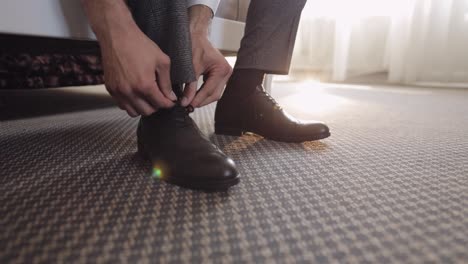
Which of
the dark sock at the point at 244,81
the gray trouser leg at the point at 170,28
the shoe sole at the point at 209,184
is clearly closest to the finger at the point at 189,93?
the gray trouser leg at the point at 170,28

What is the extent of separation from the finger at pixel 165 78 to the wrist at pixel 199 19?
114 mm

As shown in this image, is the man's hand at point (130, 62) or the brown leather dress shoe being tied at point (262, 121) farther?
the brown leather dress shoe being tied at point (262, 121)

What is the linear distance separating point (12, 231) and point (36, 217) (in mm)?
27

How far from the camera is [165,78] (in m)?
0.41

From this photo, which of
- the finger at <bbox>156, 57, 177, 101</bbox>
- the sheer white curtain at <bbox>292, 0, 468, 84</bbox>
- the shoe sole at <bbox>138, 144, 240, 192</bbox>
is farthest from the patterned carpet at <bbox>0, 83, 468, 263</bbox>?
the sheer white curtain at <bbox>292, 0, 468, 84</bbox>

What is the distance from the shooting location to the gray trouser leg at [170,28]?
0.42 m

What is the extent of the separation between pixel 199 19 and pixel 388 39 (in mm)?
1973

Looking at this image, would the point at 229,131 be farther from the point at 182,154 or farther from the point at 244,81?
the point at 182,154

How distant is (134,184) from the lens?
40 centimetres

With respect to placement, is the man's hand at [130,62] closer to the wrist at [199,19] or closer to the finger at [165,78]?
the finger at [165,78]

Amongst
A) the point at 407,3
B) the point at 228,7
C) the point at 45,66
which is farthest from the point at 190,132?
the point at 407,3

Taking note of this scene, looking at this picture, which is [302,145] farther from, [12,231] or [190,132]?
[12,231]

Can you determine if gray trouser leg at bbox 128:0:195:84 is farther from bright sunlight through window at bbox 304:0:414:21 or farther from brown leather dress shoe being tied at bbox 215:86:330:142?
bright sunlight through window at bbox 304:0:414:21

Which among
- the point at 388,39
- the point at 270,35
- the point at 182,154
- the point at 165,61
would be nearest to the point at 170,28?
the point at 165,61
